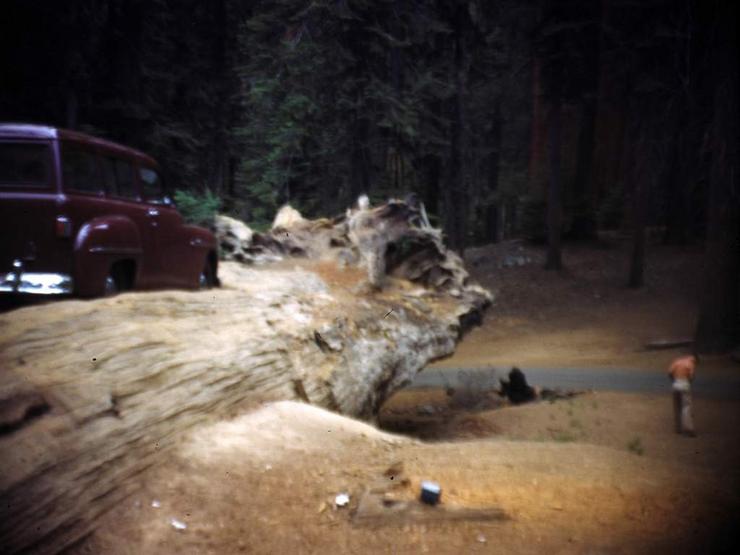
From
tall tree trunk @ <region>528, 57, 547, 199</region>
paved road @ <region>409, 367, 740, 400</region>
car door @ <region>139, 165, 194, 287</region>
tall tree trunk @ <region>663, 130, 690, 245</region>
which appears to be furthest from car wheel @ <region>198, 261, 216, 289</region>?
tall tree trunk @ <region>528, 57, 547, 199</region>

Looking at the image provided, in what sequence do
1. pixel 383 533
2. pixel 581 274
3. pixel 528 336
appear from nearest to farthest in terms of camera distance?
1. pixel 383 533
2. pixel 528 336
3. pixel 581 274

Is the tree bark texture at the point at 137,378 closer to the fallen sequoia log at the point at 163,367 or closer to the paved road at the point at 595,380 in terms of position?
the fallen sequoia log at the point at 163,367

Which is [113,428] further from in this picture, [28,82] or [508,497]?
[28,82]

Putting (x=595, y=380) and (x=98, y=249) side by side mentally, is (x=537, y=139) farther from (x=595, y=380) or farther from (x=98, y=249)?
(x=98, y=249)

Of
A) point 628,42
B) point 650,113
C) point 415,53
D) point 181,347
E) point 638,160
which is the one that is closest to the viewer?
point 181,347

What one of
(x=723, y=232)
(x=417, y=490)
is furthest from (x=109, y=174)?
(x=723, y=232)

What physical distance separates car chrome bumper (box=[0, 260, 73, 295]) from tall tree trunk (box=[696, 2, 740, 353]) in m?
7.60

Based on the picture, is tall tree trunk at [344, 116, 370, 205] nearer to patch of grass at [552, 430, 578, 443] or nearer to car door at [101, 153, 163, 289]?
patch of grass at [552, 430, 578, 443]

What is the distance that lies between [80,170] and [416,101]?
13468mm

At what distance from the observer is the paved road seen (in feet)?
22.6

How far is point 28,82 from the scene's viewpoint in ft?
17.9

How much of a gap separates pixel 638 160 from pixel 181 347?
7836 mm

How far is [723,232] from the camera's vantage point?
33.4 ft

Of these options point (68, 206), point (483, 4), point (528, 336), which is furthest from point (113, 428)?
point (483, 4)
